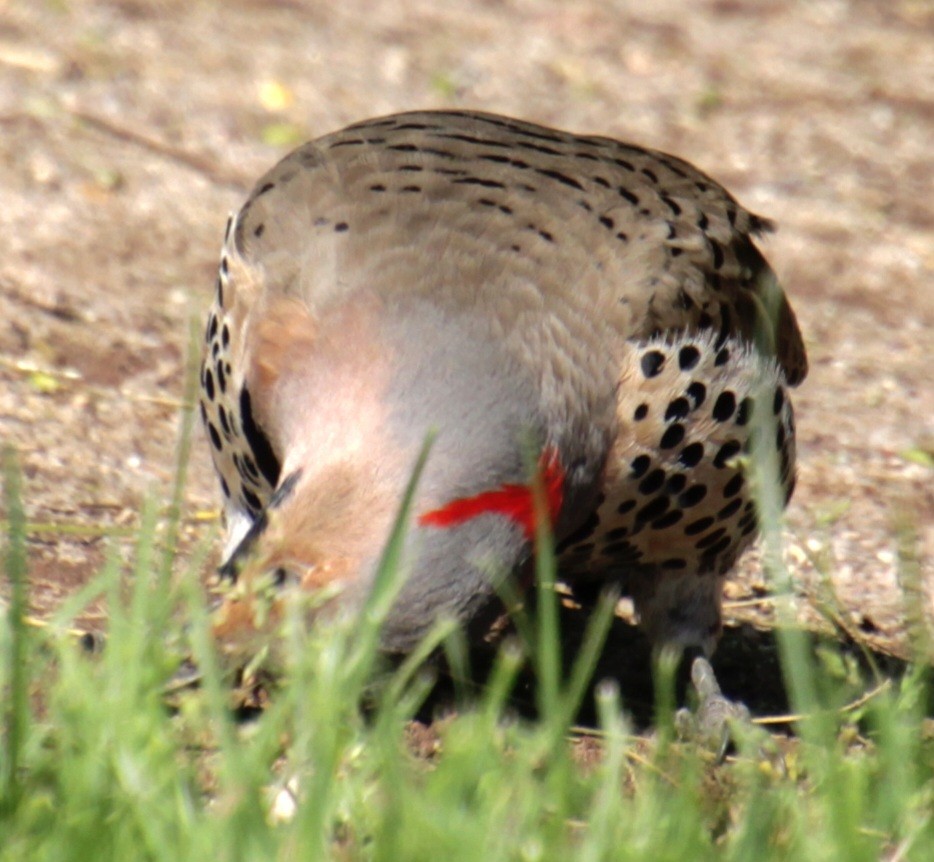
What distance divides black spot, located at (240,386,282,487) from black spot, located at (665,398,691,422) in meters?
0.82

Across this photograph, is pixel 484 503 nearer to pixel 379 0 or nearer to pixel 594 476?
pixel 594 476

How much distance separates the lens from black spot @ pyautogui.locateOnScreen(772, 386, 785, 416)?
14.0ft

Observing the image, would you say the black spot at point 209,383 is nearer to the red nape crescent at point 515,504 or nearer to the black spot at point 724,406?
the red nape crescent at point 515,504

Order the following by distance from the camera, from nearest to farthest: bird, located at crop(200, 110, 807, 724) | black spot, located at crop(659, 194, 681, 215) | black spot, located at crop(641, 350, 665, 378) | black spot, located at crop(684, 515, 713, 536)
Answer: bird, located at crop(200, 110, 807, 724) < black spot, located at crop(641, 350, 665, 378) < black spot, located at crop(684, 515, 713, 536) < black spot, located at crop(659, 194, 681, 215)

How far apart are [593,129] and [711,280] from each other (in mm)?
3765

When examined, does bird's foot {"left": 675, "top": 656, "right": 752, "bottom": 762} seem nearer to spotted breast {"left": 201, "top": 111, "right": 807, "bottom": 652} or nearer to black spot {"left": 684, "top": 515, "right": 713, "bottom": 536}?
spotted breast {"left": 201, "top": 111, "right": 807, "bottom": 652}

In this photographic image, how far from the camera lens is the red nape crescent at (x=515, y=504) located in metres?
3.23

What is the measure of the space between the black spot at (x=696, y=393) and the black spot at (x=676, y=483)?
0.50ft

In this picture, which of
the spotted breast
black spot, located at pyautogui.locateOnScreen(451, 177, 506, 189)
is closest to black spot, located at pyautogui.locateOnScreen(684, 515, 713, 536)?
the spotted breast

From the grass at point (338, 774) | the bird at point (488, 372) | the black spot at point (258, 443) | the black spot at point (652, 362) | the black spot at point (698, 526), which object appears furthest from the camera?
the black spot at point (698, 526)

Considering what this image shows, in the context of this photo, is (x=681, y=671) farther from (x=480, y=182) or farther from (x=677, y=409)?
(x=480, y=182)

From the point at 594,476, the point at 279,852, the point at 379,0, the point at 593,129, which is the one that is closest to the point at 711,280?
the point at 594,476

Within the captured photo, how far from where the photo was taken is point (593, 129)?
788 centimetres

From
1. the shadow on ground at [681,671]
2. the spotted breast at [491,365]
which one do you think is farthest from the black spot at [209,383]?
the shadow on ground at [681,671]
